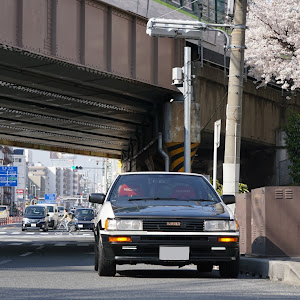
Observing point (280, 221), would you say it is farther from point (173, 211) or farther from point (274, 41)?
point (274, 41)

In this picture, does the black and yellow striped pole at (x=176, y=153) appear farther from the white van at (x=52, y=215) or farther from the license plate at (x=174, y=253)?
the white van at (x=52, y=215)

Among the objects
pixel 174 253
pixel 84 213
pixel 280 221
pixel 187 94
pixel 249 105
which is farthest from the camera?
pixel 84 213

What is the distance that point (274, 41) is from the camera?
37.7m

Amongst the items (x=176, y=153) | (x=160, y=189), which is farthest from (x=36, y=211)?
(x=160, y=189)

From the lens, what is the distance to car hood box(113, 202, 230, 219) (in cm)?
1170

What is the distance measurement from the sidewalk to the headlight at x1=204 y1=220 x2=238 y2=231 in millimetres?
792

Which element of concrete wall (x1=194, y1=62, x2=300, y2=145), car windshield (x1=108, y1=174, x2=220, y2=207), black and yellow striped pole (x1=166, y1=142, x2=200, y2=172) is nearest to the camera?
car windshield (x1=108, y1=174, x2=220, y2=207)

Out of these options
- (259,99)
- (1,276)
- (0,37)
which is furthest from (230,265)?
(259,99)

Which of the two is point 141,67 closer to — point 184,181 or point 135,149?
point 184,181

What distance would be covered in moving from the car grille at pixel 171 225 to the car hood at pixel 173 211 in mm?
69

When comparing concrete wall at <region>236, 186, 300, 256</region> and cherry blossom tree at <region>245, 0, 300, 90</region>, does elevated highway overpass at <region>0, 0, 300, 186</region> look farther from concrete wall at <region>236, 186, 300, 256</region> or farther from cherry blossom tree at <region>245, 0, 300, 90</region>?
concrete wall at <region>236, 186, 300, 256</region>

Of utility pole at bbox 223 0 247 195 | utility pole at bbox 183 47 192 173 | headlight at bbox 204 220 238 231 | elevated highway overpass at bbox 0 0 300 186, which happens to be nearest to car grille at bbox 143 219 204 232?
headlight at bbox 204 220 238 231

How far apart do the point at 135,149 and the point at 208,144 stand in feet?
14.5

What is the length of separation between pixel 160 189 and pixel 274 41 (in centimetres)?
2581
